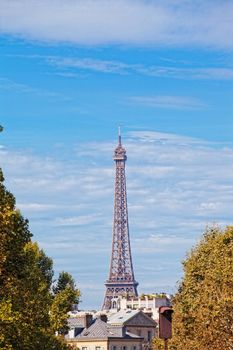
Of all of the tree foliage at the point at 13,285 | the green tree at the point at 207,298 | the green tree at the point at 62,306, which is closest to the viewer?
the tree foliage at the point at 13,285

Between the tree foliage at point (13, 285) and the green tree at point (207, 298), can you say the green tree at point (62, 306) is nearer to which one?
the green tree at point (207, 298)

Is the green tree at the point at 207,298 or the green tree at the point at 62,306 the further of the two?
the green tree at the point at 62,306

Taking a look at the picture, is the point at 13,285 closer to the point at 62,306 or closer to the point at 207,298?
the point at 207,298

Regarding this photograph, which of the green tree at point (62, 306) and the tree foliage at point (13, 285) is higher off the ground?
the green tree at point (62, 306)

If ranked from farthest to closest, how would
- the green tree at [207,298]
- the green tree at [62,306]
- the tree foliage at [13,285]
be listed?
1. the green tree at [62,306]
2. the green tree at [207,298]
3. the tree foliage at [13,285]

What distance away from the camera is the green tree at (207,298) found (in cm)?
9025

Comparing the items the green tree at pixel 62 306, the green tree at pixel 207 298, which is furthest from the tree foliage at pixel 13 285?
the green tree at pixel 62 306

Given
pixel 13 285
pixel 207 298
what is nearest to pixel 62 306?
pixel 207 298

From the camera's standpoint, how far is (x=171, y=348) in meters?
122

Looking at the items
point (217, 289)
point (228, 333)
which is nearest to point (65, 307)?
point (217, 289)

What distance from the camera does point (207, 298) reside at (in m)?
98.4

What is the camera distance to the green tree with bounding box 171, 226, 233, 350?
9025 centimetres

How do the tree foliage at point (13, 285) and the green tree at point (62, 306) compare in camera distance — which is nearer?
the tree foliage at point (13, 285)

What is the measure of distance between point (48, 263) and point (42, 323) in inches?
2836
